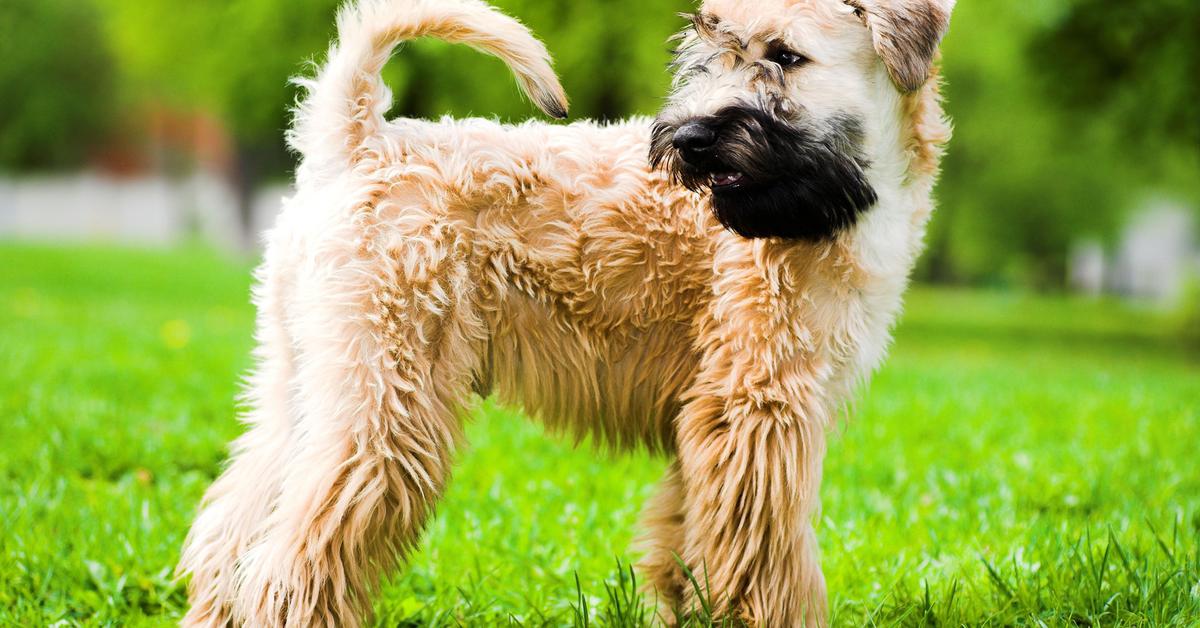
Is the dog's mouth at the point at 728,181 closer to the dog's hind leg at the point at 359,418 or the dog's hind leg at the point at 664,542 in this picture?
the dog's hind leg at the point at 359,418

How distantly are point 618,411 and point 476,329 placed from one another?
581 mm

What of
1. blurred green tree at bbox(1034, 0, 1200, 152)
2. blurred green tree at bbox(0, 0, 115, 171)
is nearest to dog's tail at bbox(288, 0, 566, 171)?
blurred green tree at bbox(1034, 0, 1200, 152)

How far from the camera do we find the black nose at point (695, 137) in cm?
283

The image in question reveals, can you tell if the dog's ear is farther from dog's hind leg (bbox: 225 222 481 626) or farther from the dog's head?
dog's hind leg (bbox: 225 222 481 626)

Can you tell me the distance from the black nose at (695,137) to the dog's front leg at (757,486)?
65 centimetres

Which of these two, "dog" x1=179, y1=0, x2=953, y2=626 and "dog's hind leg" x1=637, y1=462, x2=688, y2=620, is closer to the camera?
"dog" x1=179, y1=0, x2=953, y2=626

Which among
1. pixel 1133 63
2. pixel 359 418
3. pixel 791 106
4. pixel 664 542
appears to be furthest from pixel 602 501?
pixel 1133 63

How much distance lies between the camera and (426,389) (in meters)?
2.98

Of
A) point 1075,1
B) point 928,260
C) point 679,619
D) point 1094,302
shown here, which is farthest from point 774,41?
point 928,260

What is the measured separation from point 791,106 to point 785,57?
15cm

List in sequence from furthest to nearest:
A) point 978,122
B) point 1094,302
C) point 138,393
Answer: point 1094,302 < point 978,122 < point 138,393

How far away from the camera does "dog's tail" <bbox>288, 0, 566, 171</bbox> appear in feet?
10.2

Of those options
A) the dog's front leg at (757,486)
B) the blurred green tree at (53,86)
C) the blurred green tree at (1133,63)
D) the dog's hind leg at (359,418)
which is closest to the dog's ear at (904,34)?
the dog's front leg at (757,486)

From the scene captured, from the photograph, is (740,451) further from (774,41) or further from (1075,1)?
(1075,1)
